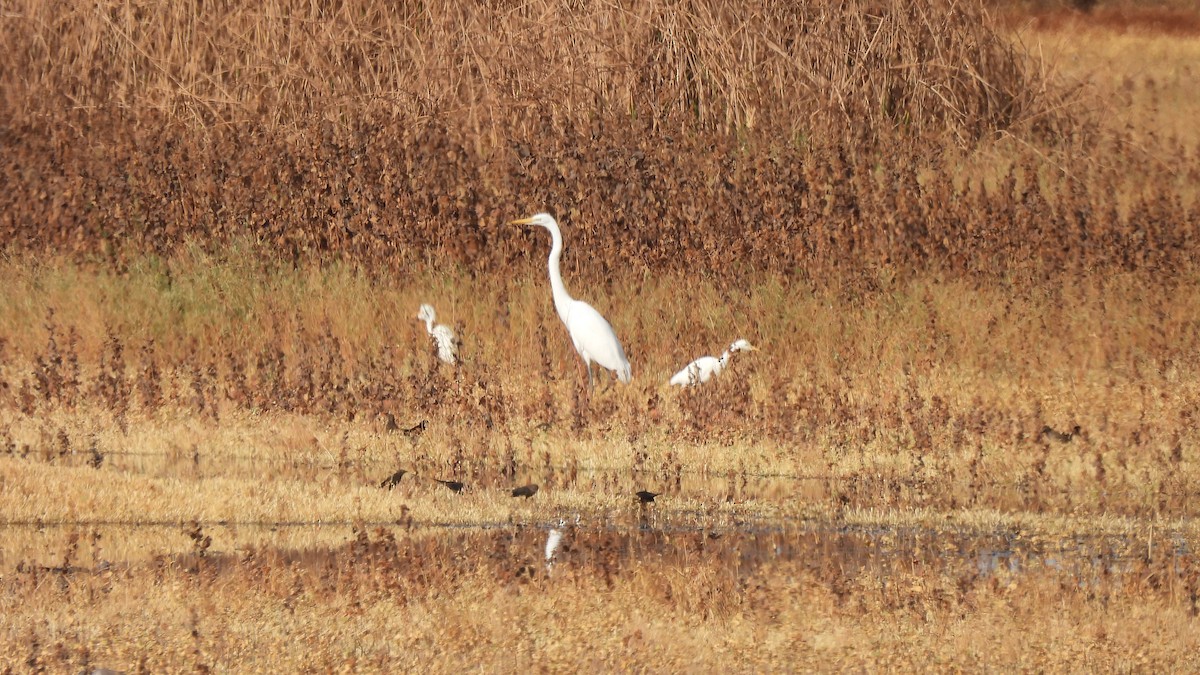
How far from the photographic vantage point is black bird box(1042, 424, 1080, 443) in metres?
9.37

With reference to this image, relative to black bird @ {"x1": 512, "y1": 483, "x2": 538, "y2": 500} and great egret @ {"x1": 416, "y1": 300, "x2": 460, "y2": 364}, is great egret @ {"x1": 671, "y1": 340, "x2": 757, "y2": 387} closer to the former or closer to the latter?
A: great egret @ {"x1": 416, "y1": 300, "x2": 460, "y2": 364}

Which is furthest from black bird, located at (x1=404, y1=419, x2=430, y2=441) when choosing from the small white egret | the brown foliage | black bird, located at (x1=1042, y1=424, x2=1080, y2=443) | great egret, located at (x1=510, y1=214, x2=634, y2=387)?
the brown foliage

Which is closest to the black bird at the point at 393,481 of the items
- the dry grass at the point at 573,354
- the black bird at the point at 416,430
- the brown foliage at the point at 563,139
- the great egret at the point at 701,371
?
the dry grass at the point at 573,354

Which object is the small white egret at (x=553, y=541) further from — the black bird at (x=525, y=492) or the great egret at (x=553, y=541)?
the black bird at (x=525, y=492)

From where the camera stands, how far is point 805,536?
7129 millimetres

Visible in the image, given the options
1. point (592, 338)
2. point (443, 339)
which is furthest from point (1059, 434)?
point (443, 339)

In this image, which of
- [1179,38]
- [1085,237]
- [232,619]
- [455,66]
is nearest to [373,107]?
[455,66]

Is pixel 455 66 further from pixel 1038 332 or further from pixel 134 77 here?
pixel 1038 332

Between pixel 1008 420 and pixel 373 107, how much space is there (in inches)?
293

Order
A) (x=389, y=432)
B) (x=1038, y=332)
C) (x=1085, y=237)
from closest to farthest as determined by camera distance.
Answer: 1. (x=389, y=432)
2. (x=1038, y=332)
3. (x=1085, y=237)

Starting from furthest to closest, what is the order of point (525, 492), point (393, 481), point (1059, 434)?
point (1059, 434) → point (393, 481) → point (525, 492)

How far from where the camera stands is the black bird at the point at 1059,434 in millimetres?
9367

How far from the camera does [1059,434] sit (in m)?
9.47

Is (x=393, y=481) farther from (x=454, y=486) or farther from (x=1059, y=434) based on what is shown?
(x=1059, y=434)
